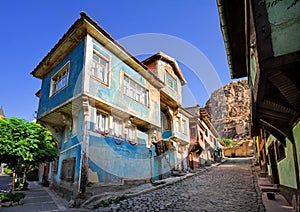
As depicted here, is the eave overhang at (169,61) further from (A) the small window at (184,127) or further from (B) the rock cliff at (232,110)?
(B) the rock cliff at (232,110)

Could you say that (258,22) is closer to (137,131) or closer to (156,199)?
(156,199)

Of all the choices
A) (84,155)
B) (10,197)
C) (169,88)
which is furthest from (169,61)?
(10,197)

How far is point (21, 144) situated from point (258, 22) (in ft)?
30.5

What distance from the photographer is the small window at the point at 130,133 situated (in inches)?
461

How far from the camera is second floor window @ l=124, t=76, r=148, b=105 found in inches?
469

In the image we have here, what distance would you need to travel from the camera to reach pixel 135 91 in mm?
12617

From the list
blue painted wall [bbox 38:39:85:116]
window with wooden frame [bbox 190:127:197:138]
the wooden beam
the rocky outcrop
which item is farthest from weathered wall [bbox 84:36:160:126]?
the rocky outcrop

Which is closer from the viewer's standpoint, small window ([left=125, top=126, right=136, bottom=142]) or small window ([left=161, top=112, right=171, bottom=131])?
small window ([left=125, top=126, right=136, bottom=142])

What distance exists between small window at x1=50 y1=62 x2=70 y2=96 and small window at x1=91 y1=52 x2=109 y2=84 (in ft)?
5.65

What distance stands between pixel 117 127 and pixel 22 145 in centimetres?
459

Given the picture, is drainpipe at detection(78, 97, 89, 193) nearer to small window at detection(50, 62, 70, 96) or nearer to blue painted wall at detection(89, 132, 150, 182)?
blue painted wall at detection(89, 132, 150, 182)

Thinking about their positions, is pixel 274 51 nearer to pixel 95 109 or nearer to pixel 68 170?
pixel 95 109

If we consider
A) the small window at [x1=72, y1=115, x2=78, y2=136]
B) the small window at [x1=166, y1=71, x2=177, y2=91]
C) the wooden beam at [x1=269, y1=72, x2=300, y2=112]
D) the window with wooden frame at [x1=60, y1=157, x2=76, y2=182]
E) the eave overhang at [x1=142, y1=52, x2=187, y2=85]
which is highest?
the eave overhang at [x1=142, y1=52, x2=187, y2=85]

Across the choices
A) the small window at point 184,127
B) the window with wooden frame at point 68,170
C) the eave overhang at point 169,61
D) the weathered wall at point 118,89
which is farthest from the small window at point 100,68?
the small window at point 184,127
